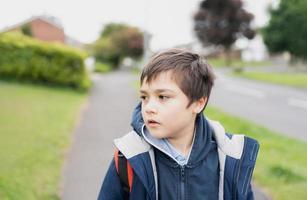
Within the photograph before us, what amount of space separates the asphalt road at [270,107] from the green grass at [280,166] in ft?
4.12

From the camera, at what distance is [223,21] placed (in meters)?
45.2

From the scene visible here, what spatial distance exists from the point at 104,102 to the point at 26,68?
5.07 metres

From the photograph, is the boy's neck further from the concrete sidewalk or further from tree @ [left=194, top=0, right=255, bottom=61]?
tree @ [left=194, top=0, right=255, bottom=61]

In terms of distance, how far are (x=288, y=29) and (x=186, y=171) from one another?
45768mm

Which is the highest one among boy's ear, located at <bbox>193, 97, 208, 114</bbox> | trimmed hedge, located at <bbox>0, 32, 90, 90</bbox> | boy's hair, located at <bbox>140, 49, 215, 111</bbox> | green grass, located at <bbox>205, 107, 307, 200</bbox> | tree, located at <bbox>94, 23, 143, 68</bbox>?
boy's hair, located at <bbox>140, 49, 215, 111</bbox>

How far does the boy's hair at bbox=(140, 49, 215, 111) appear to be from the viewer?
6.95 ft

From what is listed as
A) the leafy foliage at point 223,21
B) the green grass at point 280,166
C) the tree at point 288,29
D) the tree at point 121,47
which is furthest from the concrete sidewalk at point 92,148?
the tree at point 121,47

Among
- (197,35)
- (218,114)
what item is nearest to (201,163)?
(218,114)

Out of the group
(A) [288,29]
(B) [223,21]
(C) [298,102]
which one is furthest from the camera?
(A) [288,29]

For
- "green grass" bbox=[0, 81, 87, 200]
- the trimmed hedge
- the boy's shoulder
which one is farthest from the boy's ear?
the trimmed hedge

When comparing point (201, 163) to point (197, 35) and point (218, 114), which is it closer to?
point (218, 114)

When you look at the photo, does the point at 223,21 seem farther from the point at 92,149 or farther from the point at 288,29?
the point at 92,149

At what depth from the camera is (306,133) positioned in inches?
399

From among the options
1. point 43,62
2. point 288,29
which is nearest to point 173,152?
point 43,62
